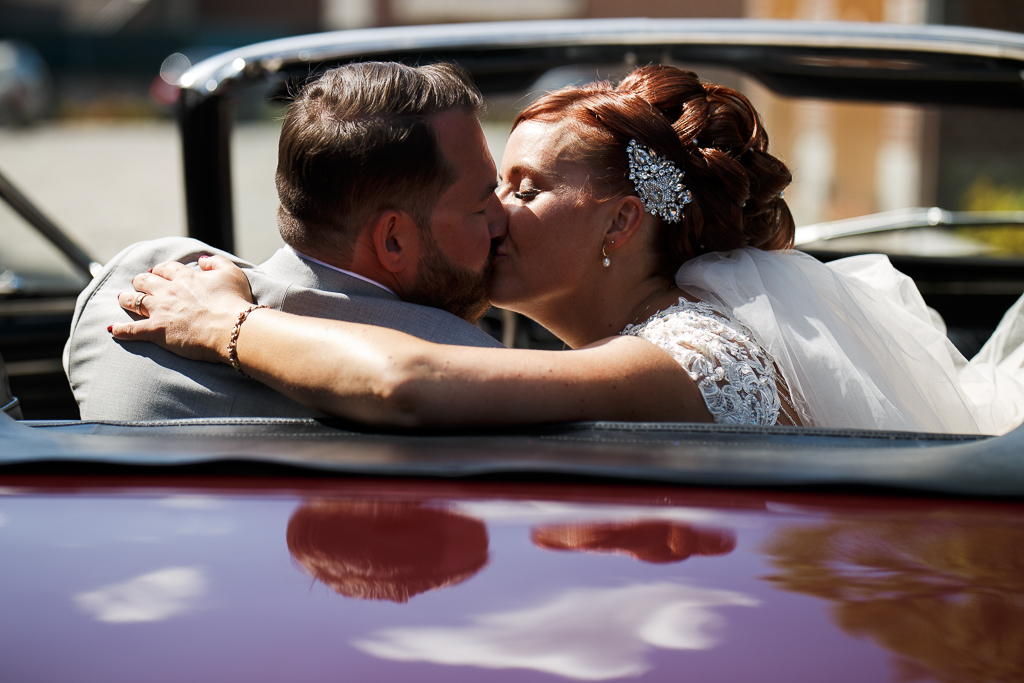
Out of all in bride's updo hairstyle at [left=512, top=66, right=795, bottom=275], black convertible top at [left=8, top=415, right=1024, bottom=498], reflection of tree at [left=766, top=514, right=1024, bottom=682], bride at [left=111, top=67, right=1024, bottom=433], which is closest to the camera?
reflection of tree at [left=766, top=514, right=1024, bottom=682]

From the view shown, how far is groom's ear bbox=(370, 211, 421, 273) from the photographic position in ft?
5.63

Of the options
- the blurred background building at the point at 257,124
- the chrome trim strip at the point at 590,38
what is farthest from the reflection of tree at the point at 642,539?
the chrome trim strip at the point at 590,38

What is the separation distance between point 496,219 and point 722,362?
595mm

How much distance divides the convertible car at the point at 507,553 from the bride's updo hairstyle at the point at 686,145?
97cm

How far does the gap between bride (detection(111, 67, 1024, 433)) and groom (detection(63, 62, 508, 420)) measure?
0.07m

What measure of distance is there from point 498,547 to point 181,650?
1.06ft

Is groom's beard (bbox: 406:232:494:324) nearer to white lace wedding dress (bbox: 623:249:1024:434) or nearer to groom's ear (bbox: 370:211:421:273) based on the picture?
groom's ear (bbox: 370:211:421:273)

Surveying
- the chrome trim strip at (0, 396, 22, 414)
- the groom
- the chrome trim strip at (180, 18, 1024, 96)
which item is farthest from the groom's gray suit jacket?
the chrome trim strip at (180, 18, 1024, 96)

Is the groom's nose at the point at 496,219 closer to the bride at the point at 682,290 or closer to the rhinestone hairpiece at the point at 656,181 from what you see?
the bride at the point at 682,290

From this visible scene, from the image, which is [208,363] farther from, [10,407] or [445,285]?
[445,285]

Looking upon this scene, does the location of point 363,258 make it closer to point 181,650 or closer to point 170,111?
point 181,650

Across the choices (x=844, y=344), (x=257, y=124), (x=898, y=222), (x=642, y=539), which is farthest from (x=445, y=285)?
(x=257, y=124)

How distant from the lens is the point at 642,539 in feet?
3.28

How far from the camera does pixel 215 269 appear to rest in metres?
1.68
